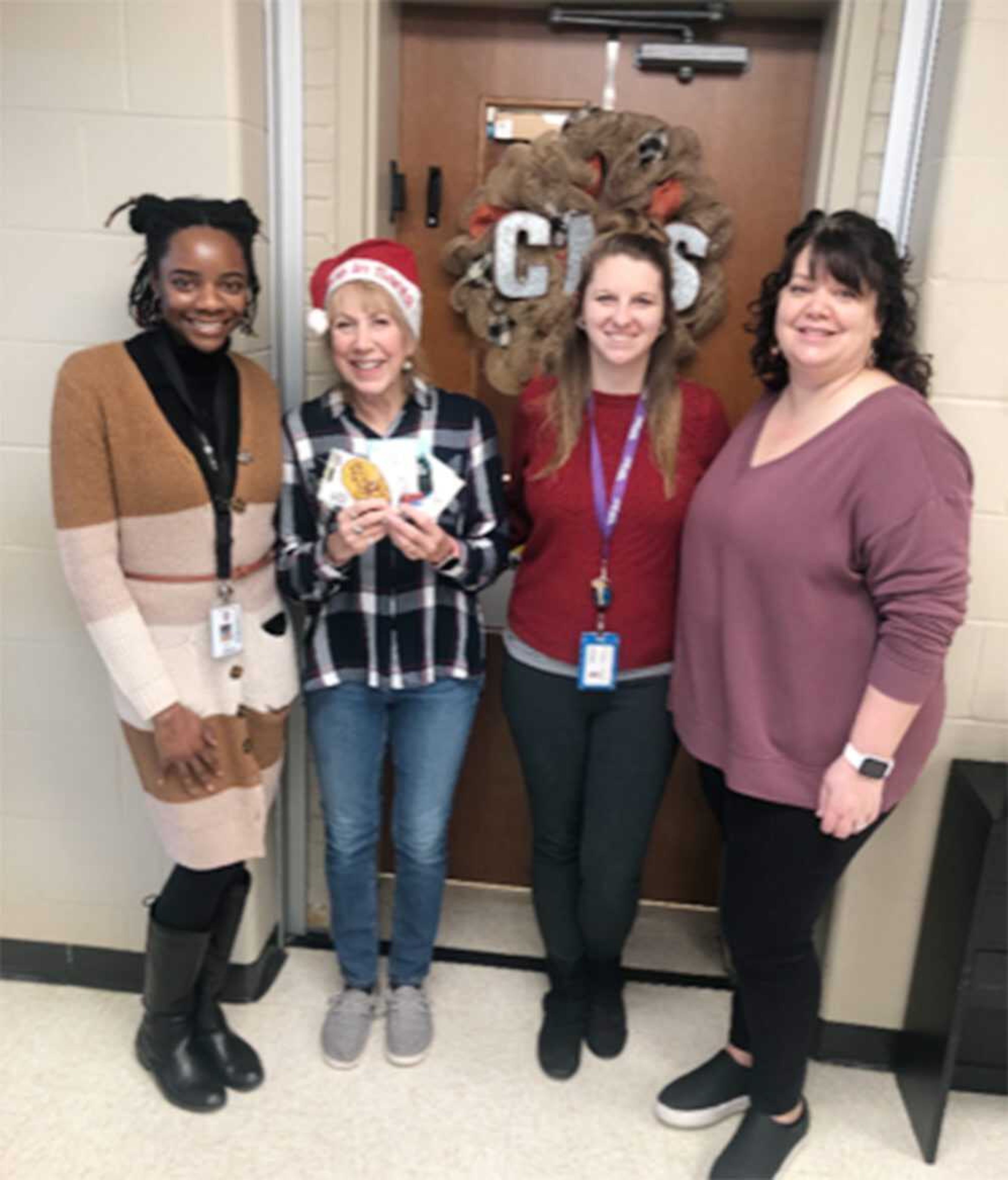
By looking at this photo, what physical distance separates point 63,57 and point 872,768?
6.33 ft

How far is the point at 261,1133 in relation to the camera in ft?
6.41

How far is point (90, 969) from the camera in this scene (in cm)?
235

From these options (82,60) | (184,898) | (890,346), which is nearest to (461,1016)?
(184,898)

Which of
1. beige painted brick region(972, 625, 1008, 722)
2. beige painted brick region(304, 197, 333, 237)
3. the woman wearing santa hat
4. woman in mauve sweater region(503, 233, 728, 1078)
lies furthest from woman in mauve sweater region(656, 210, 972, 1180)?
beige painted brick region(304, 197, 333, 237)

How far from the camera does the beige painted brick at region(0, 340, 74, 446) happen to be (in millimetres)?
1995

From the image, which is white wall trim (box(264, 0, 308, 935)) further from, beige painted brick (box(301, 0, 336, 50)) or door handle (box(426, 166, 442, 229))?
door handle (box(426, 166, 442, 229))

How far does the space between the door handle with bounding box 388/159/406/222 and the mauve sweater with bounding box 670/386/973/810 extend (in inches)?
41.0

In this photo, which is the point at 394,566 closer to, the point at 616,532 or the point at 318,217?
the point at 616,532

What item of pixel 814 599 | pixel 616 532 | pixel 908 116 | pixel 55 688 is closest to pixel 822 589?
pixel 814 599

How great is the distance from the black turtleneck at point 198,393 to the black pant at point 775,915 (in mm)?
1046

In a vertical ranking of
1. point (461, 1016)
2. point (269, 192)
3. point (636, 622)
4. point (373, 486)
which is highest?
point (269, 192)

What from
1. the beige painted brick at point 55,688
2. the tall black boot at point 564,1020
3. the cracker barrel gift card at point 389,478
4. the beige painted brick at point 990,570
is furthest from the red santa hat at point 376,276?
the tall black boot at point 564,1020

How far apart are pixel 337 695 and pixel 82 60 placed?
4.27ft

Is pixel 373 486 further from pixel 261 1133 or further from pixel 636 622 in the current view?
pixel 261 1133
